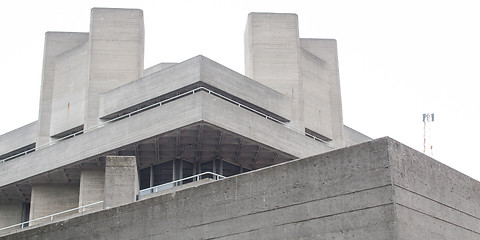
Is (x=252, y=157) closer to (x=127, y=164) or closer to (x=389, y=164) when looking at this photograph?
(x=127, y=164)

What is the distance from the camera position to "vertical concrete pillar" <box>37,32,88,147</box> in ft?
148

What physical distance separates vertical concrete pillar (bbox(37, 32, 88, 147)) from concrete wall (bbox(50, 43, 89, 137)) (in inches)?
28.3

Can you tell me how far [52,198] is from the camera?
138 feet

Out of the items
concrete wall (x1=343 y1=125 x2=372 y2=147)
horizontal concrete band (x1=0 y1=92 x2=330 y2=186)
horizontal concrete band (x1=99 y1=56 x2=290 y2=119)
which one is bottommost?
horizontal concrete band (x1=0 y1=92 x2=330 y2=186)

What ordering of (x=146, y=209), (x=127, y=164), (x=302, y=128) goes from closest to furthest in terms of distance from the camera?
(x=146, y=209), (x=127, y=164), (x=302, y=128)

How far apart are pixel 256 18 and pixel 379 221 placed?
33645 millimetres

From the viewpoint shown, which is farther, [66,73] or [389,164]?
[66,73]

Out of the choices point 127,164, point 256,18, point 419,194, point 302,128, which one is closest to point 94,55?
point 256,18

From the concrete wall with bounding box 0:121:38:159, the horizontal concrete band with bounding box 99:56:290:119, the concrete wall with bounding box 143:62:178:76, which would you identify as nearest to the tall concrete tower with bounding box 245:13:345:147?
the horizontal concrete band with bounding box 99:56:290:119

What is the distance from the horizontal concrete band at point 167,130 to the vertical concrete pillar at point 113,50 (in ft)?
11.5

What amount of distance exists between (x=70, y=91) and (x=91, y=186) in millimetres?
7548

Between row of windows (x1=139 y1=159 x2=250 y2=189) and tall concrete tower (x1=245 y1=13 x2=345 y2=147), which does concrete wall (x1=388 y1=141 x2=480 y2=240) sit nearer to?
row of windows (x1=139 y1=159 x2=250 y2=189)

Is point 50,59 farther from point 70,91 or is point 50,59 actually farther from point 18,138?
point 18,138

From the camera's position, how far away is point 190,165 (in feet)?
128
